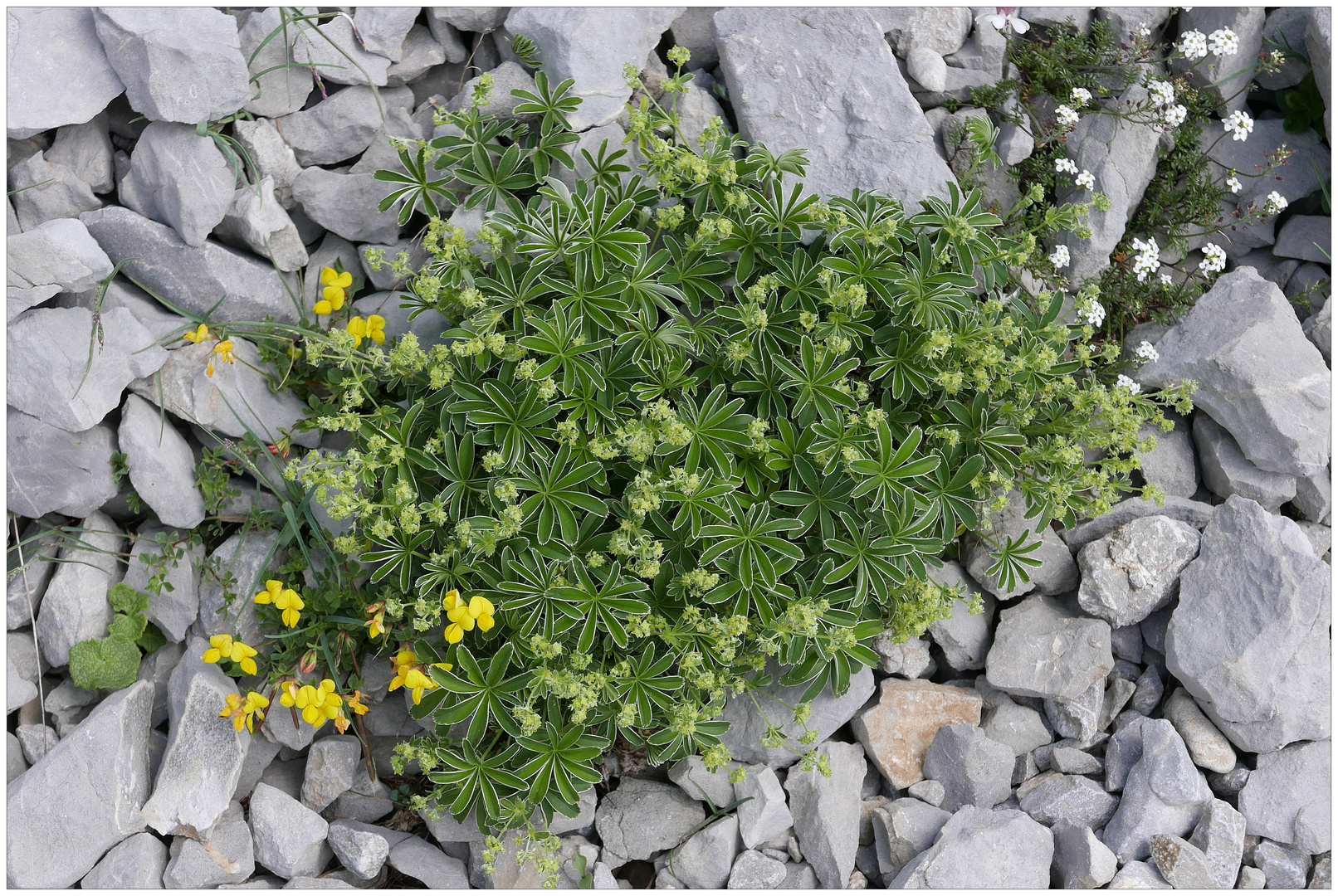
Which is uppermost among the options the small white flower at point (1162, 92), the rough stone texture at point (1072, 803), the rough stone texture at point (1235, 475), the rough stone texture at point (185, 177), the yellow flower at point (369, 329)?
the small white flower at point (1162, 92)

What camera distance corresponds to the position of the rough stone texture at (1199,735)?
426 centimetres

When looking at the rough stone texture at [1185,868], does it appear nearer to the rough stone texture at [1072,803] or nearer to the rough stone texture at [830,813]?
the rough stone texture at [1072,803]

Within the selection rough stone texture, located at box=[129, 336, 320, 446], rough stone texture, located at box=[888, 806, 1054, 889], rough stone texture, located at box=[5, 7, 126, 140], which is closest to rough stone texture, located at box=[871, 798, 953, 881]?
rough stone texture, located at box=[888, 806, 1054, 889]

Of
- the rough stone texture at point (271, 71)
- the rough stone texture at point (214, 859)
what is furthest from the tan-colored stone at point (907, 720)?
the rough stone texture at point (271, 71)

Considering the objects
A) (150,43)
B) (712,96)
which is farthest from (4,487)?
(712,96)

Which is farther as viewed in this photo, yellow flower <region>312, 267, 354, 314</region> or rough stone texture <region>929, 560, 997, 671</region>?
rough stone texture <region>929, 560, 997, 671</region>

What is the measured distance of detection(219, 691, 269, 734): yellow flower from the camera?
12.5 ft

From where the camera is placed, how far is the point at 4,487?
4086 millimetres

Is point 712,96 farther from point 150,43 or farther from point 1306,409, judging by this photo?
point 1306,409

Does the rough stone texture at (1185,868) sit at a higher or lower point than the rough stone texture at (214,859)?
higher

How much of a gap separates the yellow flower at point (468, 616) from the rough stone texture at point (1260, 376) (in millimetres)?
3391

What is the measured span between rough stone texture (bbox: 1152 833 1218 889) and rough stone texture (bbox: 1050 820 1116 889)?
0.21 metres

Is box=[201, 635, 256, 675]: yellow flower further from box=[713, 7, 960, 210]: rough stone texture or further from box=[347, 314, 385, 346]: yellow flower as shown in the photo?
box=[713, 7, 960, 210]: rough stone texture

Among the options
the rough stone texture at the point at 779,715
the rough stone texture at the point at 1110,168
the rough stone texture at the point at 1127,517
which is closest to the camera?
the rough stone texture at the point at 779,715
